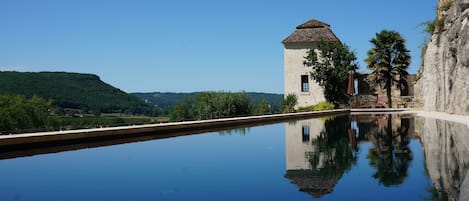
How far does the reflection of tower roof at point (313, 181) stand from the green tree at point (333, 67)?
2501 cm

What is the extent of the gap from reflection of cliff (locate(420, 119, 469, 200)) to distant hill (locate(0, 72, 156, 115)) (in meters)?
Result: 42.2

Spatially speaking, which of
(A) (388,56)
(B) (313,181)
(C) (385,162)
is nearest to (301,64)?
(A) (388,56)

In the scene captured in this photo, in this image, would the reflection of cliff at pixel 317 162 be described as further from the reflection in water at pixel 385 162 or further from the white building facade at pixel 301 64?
the white building facade at pixel 301 64

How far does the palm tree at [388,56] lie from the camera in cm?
2994

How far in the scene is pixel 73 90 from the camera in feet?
206

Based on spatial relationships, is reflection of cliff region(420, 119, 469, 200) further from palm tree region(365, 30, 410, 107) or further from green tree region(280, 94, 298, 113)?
palm tree region(365, 30, 410, 107)

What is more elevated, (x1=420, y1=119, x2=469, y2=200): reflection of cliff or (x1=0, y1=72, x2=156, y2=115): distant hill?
(x1=0, y1=72, x2=156, y2=115): distant hill

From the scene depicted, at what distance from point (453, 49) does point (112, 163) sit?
15606mm

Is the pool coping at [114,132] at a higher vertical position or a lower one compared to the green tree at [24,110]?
lower

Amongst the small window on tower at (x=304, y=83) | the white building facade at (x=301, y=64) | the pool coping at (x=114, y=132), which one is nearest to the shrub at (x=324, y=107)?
the white building facade at (x=301, y=64)

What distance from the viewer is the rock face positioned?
1586 centimetres

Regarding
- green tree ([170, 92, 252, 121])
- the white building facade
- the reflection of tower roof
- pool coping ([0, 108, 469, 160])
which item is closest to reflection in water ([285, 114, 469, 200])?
the reflection of tower roof

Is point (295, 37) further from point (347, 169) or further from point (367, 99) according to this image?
point (347, 169)

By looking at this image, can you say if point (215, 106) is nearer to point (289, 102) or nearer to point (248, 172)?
point (289, 102)
